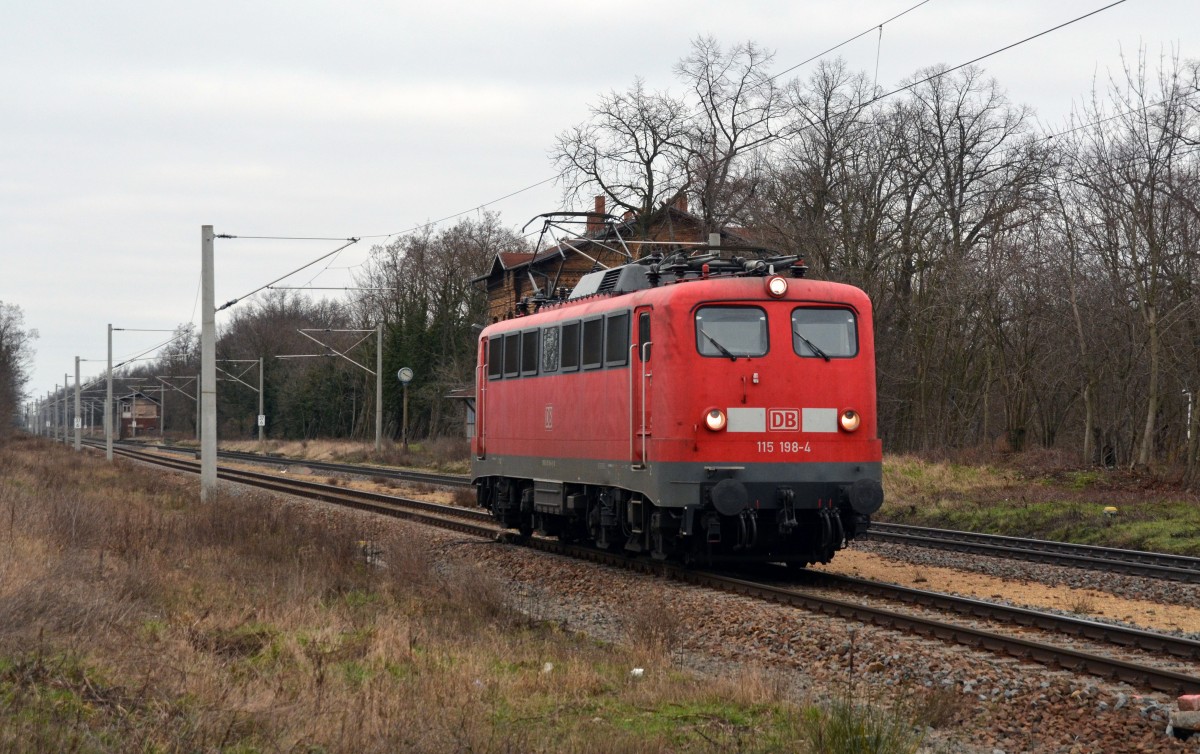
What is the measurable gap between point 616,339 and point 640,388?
1.06 m

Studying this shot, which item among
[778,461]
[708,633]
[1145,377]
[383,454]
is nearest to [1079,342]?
[1145,377]

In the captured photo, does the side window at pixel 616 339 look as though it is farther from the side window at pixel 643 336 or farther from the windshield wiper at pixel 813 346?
the windshield wiper at pixel 813 346

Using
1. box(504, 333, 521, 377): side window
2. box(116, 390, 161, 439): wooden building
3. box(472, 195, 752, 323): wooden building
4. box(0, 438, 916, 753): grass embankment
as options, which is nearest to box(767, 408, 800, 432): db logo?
box(0, 438, 916, 753): grass embankment

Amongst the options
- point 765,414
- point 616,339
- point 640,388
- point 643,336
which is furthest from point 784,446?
point 616,339

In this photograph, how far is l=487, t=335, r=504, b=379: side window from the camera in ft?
65.9

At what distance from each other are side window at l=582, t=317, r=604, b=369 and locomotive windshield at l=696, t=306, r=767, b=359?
206cm

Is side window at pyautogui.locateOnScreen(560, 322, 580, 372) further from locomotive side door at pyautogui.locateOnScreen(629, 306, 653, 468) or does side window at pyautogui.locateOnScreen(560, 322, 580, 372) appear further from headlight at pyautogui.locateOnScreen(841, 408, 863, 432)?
headlight at pyautogui.locateOnScreen(841, 408, 863, 432)

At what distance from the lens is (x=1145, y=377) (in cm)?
3039

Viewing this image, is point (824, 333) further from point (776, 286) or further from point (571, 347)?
point (571, 347)

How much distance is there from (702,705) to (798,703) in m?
0.73

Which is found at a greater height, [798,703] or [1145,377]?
[1145,377]

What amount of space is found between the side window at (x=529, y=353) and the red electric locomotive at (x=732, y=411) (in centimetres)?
226

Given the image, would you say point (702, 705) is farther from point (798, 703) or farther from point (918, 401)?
point (918, 401)

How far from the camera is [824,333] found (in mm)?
14828
